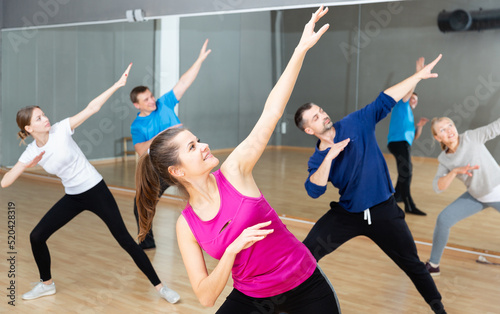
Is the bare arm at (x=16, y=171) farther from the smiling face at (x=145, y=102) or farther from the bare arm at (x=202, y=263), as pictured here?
the bare arm at (x=202, y=263)

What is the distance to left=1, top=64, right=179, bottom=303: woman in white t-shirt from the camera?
302 cm

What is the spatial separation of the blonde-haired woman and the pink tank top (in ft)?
6.41

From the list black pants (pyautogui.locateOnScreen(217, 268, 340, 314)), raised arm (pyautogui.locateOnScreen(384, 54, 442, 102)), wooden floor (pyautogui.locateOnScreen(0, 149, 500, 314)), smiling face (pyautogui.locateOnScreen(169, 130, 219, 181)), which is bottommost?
wooden floor (pyautogui.locateOnScreen(0, 149, 500, 314))

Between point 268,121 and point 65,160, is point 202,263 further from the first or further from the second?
point 65,160

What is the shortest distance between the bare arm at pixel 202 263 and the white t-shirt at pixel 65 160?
166 cm

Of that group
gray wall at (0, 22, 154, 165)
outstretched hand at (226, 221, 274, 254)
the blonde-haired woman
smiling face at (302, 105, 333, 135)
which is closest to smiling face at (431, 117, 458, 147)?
the blonde-haired woman

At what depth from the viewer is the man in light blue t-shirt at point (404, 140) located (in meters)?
4.37

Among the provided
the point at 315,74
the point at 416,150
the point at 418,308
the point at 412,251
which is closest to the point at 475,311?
the point at 418,308

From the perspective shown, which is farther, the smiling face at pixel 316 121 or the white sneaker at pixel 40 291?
the white sneaker at pixel 40 291

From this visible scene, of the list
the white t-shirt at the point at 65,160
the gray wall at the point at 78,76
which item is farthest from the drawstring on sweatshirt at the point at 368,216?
the gray wall at the point at 78,76

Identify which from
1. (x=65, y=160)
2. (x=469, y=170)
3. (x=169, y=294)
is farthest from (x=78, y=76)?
(x=469, y=170)

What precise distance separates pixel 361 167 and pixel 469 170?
114 centimetres

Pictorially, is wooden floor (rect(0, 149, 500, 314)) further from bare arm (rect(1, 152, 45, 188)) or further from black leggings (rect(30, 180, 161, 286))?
bare arm (rect(1, 152, 45, 188))

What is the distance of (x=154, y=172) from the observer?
5.67 feet
